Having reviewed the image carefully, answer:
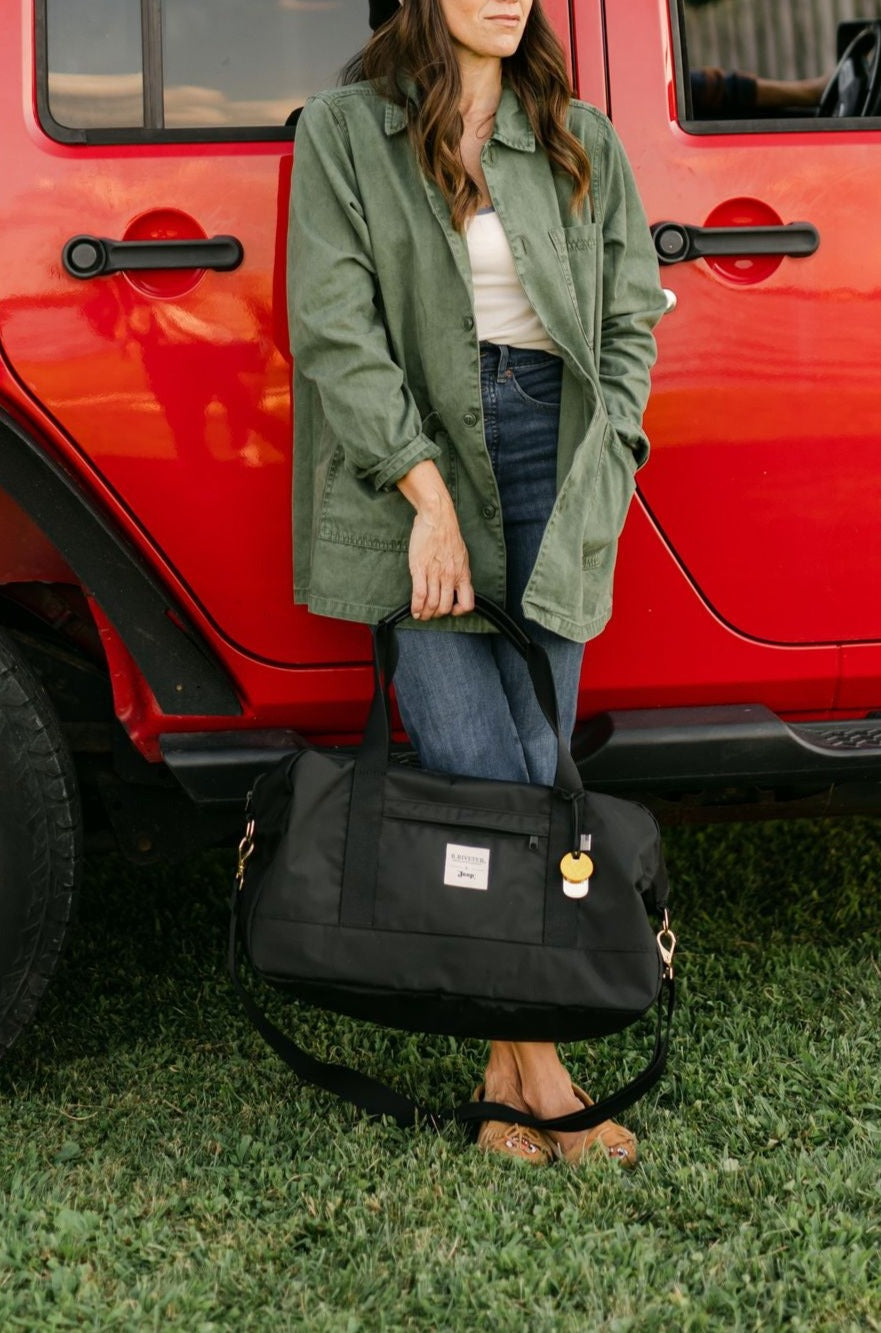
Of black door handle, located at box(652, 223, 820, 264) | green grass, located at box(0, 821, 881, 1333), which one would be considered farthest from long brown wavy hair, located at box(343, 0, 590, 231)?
green grass, located at box(0, 821, 881, 1333)

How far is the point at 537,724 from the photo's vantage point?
7.32 ft

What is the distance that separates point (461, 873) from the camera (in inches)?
82.0

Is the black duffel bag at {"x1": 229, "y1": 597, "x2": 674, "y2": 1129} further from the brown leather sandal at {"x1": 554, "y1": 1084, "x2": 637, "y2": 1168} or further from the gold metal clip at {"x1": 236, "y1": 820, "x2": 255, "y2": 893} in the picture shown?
the brown leather sandal at {"x1": 554, "y1": 1084, "x2": 637, "y2": 1168}

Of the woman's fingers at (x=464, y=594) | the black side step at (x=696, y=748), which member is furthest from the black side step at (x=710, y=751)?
the woman's fingers at (x=464, y=594)

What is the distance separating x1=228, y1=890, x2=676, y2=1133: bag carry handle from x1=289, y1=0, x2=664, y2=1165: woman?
464mm

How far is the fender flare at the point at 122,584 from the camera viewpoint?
85.0 inches

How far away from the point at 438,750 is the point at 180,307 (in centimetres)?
75

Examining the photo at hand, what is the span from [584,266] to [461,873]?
86 centimetres

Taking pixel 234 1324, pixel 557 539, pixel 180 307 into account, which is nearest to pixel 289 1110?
pixel 234 1324

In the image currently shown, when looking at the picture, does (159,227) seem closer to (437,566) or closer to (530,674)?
(437,566)

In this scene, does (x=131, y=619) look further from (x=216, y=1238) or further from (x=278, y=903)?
(x=216, y=1238)

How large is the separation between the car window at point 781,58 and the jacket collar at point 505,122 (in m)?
0.43

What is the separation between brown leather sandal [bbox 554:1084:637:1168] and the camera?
2.21m

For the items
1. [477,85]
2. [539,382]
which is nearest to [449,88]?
[477,85]
